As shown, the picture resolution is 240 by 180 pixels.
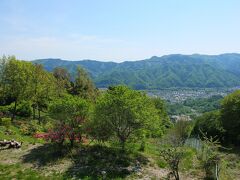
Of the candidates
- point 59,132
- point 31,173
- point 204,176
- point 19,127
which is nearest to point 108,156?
point 59,132

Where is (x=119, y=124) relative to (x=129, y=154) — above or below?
above

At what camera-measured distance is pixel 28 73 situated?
125 ft

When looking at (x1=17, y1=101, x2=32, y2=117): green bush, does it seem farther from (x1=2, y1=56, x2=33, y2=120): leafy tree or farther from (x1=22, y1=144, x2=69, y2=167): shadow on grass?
(x1=22, y1=144, x2=69, y2=167): shadow on grass

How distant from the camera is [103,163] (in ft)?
72.3

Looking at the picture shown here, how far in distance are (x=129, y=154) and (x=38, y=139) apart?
1064cm

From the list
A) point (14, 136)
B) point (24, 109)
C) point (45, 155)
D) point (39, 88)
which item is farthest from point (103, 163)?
point (24, 109)

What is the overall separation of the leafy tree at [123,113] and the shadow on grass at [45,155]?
13.8 feet

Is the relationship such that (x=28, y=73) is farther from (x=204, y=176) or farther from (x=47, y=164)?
(x=204, y=176)

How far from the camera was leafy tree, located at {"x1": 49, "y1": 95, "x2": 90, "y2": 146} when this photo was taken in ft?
77.9

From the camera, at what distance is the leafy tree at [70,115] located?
2373cm

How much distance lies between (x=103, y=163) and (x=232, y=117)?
90.2ft

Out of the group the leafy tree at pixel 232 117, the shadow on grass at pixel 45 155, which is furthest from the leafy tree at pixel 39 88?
the leafy tree at pixel 232 117

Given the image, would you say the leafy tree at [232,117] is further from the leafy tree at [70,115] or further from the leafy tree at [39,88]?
the leafy tree at [39,88]

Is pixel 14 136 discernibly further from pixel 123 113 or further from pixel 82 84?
pixel 82 84
